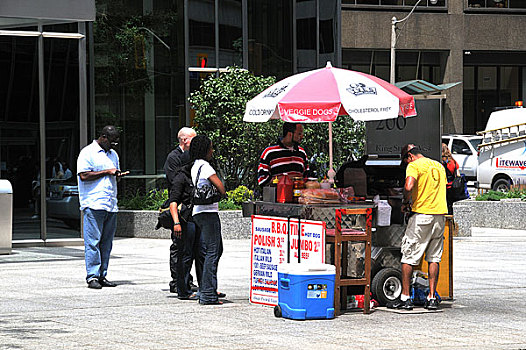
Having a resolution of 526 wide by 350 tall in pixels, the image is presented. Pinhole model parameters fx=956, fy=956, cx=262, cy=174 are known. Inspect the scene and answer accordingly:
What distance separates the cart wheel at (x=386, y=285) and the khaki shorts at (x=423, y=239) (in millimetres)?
257

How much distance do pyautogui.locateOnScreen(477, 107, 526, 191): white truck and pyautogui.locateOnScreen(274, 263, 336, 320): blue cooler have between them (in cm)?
1881

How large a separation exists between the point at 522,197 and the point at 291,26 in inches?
290

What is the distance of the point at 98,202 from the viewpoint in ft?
39.6

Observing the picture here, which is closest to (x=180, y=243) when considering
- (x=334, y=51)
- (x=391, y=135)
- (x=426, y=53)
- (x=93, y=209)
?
(x=93, y=209)

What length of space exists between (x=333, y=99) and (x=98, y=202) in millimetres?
3500

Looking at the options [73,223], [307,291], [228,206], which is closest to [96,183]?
[307,291]

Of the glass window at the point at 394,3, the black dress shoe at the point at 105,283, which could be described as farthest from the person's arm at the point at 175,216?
the glass window at the point at 394,3

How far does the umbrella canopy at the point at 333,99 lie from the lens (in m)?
10.3

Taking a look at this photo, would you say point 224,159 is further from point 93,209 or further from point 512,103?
point 512,103

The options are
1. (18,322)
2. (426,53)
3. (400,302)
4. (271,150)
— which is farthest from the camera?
(426,53)

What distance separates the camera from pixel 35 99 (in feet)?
59.2

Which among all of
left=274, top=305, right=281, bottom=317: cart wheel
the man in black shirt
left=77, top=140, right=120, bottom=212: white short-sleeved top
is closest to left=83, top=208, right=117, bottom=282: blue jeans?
left=77, top=140, right=120, bottom=212: white short-sleeved top

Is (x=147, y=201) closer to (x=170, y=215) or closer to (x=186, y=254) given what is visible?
(x=170, y=215)

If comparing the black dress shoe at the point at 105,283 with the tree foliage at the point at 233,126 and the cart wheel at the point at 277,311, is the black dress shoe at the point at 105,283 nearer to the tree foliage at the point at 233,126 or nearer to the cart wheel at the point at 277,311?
the cart wheel at the point at 277,311
